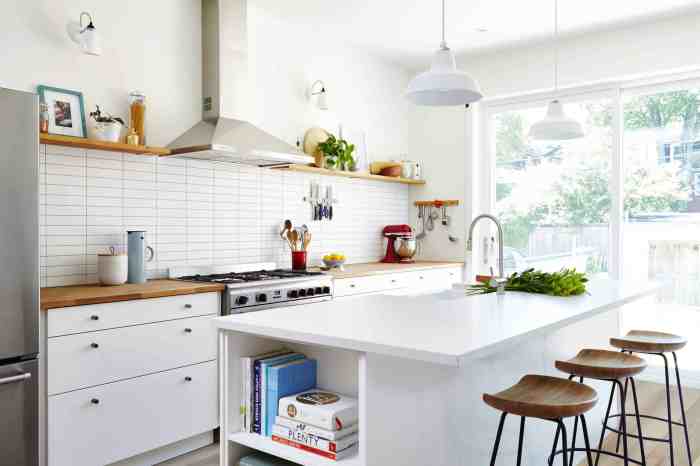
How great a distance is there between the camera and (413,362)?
5.74 feet

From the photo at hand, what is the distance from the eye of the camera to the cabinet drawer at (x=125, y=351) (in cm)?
257

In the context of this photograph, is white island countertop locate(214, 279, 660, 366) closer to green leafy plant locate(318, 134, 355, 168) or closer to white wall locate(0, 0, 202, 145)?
white wall locate(0, 0, 202, 145)

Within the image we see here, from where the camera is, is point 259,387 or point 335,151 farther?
point 335,151

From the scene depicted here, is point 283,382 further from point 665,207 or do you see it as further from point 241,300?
point 665,207

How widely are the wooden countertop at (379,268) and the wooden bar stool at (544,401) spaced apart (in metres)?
2.15

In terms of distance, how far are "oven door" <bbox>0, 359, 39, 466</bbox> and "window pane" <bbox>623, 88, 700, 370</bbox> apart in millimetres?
4294

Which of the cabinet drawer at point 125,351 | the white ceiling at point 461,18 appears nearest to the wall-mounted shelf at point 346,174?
the white ceiling at point 461,18

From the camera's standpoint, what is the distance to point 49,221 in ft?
10.3

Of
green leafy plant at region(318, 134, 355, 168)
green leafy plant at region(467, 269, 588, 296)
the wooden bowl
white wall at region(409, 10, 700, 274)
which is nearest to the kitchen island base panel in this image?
green leafy plant at region(467, 269, 588, 296)

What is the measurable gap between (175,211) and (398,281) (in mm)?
1877

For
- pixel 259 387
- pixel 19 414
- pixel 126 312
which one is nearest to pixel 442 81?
pixel 259 387

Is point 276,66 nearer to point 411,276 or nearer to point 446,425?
point 411,276

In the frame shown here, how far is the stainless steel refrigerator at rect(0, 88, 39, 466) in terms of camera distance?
227 cm

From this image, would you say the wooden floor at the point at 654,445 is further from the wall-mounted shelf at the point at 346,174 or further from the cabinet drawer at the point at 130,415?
the wall-mounted shelf at the point at 346,174
